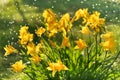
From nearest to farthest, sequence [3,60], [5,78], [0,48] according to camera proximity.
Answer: [5,78] → [3,60] → [0,48]

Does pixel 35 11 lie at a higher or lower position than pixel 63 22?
higher

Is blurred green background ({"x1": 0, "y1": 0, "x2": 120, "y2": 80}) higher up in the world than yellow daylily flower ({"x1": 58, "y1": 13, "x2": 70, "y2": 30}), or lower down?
higher up

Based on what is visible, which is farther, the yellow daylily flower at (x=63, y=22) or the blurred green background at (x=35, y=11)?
the blurred green background at (x=35, y=11)

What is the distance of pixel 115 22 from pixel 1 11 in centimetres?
584

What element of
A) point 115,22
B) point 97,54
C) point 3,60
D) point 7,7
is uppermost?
point 7,7

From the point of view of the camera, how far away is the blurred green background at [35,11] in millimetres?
16781

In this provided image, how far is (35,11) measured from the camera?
18.8m

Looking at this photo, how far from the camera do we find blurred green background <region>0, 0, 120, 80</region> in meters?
16.8

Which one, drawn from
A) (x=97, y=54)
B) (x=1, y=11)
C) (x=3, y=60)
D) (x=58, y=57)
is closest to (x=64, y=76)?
(x=58, y=57)

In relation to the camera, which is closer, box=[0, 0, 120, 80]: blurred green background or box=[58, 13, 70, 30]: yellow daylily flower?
box=[58, 13, 70, 30]: yellow daylily flower

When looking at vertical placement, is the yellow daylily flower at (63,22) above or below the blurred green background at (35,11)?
below

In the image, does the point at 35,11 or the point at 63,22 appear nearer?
the point at 63,22

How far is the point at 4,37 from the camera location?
16266 mm

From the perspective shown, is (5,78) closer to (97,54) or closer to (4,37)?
(4,37)
